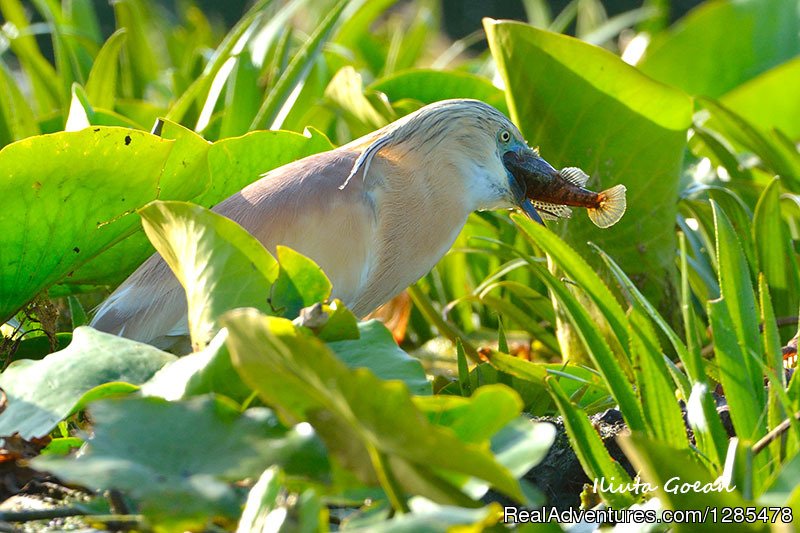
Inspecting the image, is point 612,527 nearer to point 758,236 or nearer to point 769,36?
point 758,236

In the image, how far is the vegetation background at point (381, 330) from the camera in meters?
0.94

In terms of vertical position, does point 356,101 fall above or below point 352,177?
above

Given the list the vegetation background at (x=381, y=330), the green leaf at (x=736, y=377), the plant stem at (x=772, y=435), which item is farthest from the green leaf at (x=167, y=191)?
the plant stem at (x=772, y=435)

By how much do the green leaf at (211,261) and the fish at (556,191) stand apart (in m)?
0.80

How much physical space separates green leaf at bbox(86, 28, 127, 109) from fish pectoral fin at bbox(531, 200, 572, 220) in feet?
3.88

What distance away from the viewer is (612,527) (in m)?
1.17

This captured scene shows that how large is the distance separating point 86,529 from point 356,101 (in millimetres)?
1452

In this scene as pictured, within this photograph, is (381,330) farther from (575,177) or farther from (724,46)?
(724,46)

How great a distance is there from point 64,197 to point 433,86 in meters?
1.19

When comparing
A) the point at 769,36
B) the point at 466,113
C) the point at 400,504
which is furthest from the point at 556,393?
the point at 769,36

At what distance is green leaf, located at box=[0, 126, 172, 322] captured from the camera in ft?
4.76

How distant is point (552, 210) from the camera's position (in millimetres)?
1990

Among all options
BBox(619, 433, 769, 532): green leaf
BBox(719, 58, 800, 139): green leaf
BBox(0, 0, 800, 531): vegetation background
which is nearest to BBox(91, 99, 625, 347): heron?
BBox(0, 0, 800, 531): vegetation background

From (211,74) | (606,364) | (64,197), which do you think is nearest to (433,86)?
(211,74)
